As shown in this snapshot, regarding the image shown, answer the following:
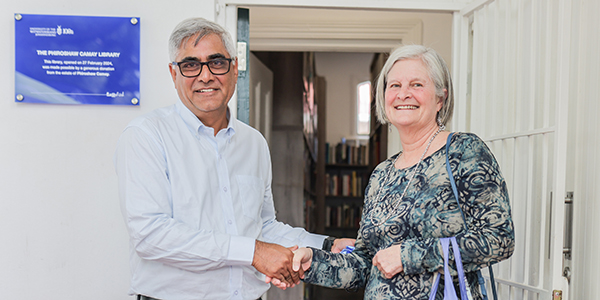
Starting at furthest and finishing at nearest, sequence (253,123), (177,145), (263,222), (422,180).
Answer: (253,123)
(263,222)
(177,145)
(422,180)

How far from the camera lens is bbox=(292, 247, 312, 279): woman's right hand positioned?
1720mm

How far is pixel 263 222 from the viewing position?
6.98 ft

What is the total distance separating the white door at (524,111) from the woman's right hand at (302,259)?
83 centimetres

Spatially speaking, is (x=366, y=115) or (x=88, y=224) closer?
(x=88, y=224)

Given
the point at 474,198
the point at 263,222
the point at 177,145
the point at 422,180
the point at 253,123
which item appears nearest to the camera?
the point at 474,198

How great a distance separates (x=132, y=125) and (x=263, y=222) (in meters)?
0.69

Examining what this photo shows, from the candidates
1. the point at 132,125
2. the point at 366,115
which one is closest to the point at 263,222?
the point at 132,125

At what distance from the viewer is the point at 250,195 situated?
6.19 feet

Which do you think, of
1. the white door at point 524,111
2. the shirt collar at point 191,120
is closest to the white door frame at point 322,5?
the white door at point 524,111

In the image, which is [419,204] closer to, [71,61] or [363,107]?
[71,61]

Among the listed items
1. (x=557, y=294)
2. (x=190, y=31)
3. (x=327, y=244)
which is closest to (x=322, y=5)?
(x=190, y=31)

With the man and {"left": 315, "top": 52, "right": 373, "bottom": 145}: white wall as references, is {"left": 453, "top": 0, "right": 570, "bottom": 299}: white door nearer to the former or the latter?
the man

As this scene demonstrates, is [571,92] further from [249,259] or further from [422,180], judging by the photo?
Result: [249,259]

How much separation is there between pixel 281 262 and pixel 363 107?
7544 millimetres
